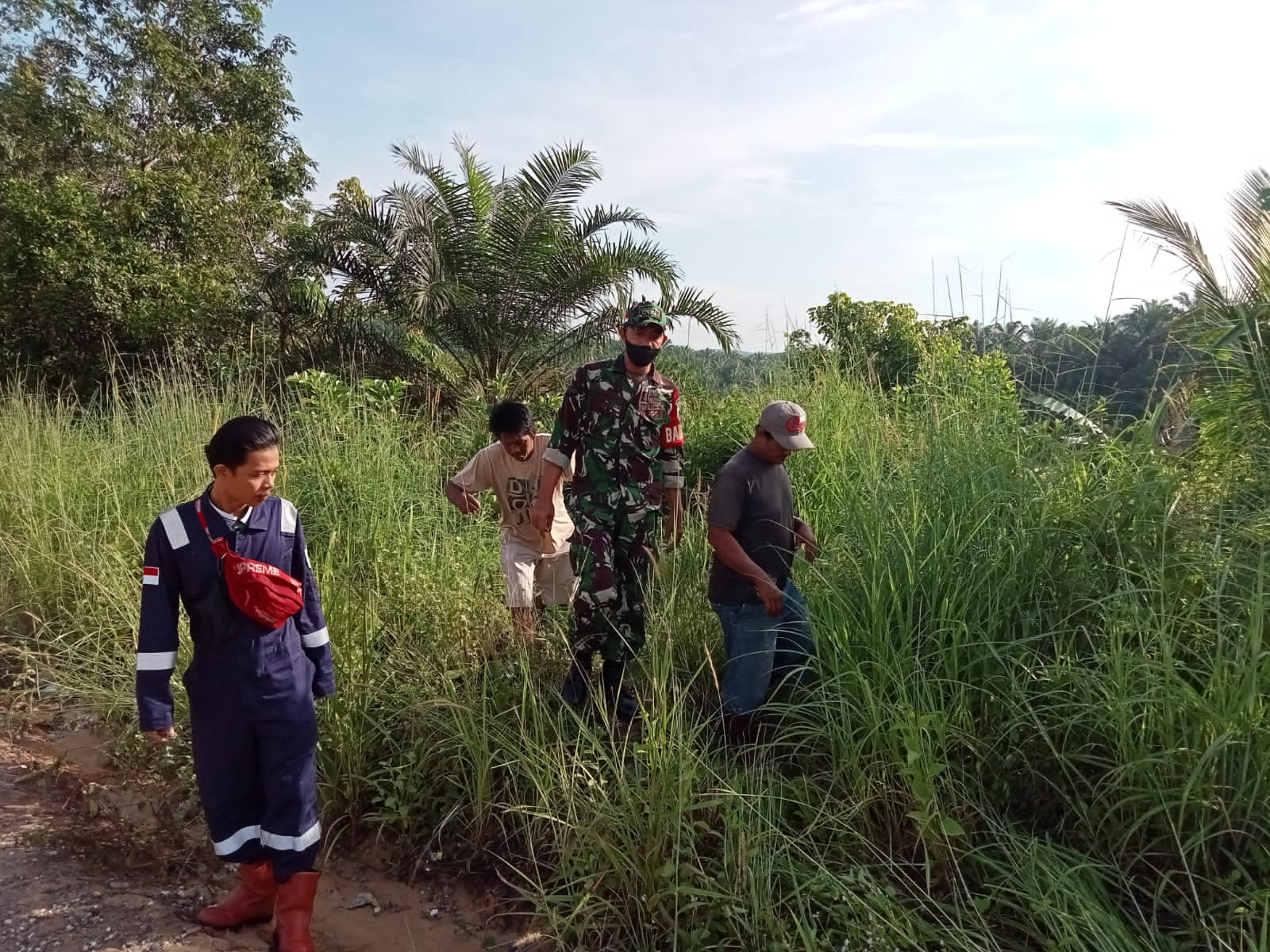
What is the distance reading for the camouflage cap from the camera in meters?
3.22

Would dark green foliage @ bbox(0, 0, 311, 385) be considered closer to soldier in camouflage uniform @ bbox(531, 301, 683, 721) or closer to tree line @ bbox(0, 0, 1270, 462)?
tree line @ bbox(0, 0, 1270, 462)

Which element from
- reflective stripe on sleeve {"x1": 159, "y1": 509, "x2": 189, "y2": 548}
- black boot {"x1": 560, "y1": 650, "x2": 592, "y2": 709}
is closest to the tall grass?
black boot {"x1": 560, "y1": 650, "x2": 592, "y2": 709}

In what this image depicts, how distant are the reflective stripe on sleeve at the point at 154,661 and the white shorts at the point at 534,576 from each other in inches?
61.5

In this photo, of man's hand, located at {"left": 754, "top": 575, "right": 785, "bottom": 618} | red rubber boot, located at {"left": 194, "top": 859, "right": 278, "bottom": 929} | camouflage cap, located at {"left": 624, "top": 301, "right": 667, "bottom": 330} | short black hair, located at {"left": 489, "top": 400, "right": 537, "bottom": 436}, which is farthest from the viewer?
short black hair, located at {"left": 489, "top": 400, "right": 537, "bottom": 436}

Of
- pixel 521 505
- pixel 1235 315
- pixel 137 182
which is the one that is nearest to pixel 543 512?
pixel 521 505

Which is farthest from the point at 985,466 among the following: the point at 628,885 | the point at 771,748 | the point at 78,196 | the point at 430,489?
the point at 78,196

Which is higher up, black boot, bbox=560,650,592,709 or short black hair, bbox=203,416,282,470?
short black hair, bbox=203,416,282,470

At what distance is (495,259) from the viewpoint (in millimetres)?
9414

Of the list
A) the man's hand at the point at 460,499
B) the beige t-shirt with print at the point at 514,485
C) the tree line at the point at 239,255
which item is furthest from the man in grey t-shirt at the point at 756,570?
the tree line at the point at 239,255

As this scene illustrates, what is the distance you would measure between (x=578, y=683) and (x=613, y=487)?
2.72 feet

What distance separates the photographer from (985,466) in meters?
3.07

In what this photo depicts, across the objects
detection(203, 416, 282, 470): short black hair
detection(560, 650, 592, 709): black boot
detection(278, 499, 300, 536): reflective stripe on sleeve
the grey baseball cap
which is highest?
detection(203, 416, 282, 470): short black hair

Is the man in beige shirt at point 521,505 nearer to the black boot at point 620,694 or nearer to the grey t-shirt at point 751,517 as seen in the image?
the black boot at point 620,694

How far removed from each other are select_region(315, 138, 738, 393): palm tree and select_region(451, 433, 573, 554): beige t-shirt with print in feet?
17.4
